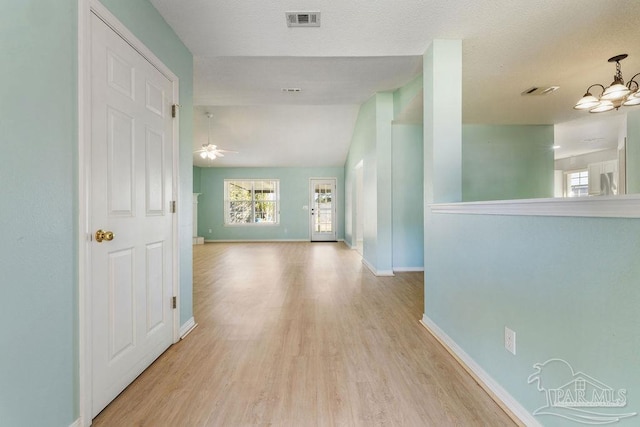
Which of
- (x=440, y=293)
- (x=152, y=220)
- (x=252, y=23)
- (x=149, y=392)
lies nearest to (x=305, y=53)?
(x=252, y=23)

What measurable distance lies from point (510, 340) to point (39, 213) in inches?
87.0

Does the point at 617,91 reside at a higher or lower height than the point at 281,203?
higher

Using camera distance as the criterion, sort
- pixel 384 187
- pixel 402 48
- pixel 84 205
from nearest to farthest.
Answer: pixel 84 205 < pixel 402 48 < pixel 384 187

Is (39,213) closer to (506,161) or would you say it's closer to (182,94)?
(182,94)

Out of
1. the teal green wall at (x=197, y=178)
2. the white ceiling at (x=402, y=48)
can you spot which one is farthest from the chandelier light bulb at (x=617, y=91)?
the teal green wall at (x=197, y=178)

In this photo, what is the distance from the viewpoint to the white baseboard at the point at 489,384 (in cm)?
136

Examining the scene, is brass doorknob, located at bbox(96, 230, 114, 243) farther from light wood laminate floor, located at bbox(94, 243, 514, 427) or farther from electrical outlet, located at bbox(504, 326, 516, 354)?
electrical outlet, located at bbox(504, 326, 516, 354)

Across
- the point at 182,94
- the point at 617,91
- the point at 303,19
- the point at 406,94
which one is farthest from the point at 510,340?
the point at 406,94

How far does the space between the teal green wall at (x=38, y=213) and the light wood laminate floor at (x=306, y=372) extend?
1.46ft

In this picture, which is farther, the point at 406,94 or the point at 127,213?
the point at 406,94

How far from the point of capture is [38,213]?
3.75 feet

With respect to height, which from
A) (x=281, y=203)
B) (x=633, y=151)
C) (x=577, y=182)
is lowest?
(x=281, y=203)

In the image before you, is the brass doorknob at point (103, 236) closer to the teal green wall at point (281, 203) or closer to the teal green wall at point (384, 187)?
the teal green wall at point (384, 187)

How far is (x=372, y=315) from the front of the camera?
278 cm
